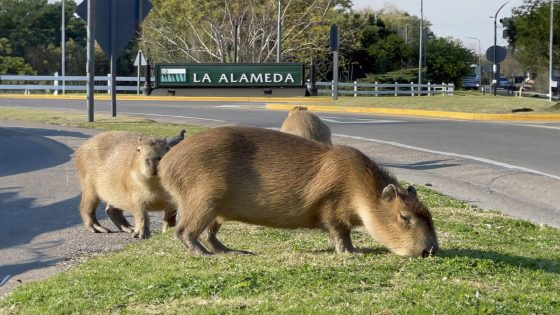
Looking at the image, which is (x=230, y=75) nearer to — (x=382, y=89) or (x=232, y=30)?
(x=232, y=30)

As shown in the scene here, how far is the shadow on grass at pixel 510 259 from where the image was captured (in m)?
6.39

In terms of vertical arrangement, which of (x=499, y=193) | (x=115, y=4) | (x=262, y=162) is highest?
(x=115, y=4)

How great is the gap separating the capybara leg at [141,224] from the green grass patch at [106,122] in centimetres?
914

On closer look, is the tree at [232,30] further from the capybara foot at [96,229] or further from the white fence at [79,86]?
the capybara foot at [96,229]

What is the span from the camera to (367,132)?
20344 mm

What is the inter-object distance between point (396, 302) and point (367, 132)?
1540 centimetres

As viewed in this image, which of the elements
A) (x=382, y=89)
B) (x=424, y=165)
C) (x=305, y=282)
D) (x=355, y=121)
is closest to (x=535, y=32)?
(x=382, y=89)

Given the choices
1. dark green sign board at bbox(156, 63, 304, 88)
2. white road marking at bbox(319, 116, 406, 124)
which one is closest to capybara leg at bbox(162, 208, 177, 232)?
white road marking at bbox(319, 116, 406, 124)

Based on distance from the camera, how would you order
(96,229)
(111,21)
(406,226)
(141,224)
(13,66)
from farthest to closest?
(13,66)
(111,21)
(96,229)
(141,224)
(406,226)

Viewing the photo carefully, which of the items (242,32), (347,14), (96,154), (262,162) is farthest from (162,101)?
(262,162)

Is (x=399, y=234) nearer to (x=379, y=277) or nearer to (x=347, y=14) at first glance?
(x=379, y=277)

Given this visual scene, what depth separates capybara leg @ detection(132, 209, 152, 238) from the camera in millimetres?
8199

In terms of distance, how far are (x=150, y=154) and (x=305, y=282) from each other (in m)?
2.67

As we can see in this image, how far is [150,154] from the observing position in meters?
7.84
